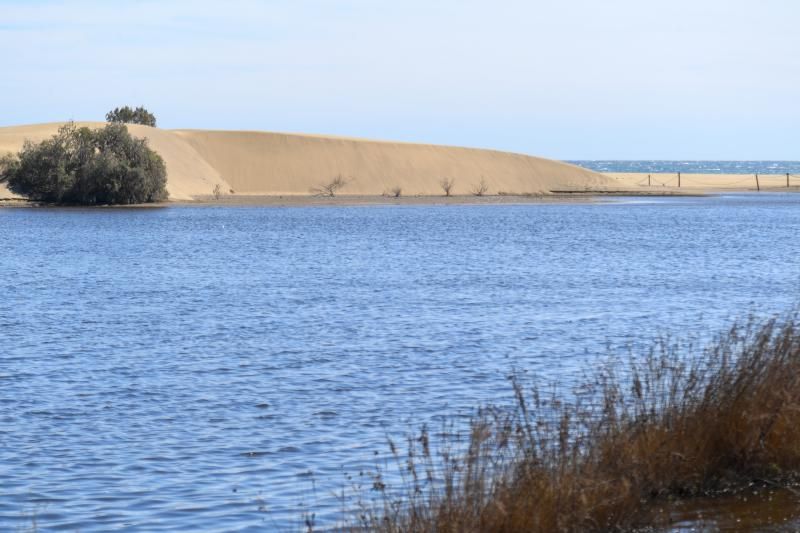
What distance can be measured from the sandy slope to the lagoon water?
7166 centimetres

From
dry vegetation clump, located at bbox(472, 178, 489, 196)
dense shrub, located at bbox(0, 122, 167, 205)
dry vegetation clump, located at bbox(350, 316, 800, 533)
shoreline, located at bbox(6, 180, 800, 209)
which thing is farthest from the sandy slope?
A: dry vegetation clump, located at bbox(350, 316, 800, 533)

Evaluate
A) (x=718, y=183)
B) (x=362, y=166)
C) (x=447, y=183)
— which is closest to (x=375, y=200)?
(x=447, y=183)

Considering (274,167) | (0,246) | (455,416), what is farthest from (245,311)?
(274,167)

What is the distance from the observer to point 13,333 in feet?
71.2

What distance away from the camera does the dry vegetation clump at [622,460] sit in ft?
25.9

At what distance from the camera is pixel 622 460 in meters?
A: 8.95

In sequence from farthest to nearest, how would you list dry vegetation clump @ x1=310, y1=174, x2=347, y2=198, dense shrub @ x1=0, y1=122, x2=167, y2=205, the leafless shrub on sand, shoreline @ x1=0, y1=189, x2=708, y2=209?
the leafless shrub on sand, dry vegetation clump @ x1=310, y1=174, x2=347, y2=198, shoreline @ x1=0, y1=189, x2=708, y2=209, dense shrub @ x1=0, y1=122, x2=167, y2=205

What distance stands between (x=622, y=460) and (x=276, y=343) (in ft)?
40.0

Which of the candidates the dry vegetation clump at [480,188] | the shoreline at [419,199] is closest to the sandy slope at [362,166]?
the dry vegetation clump at [480,188]

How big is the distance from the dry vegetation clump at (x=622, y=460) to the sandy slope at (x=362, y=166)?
349ft

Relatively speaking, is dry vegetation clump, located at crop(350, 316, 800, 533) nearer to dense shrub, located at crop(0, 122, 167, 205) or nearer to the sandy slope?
dense shrub, located at crop(0, 122, 167, 205)

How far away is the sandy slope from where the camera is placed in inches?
4855

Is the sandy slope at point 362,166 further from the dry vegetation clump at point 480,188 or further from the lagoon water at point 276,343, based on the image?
the lagoon water at point 276,343

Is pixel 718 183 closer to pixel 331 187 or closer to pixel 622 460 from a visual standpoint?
pixel 331 187
